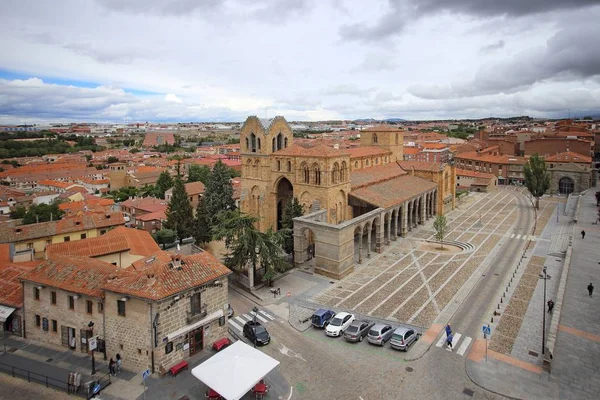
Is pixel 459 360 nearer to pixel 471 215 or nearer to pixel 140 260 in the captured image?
pixel 140 260

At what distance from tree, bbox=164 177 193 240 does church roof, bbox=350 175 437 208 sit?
19935 millimetres

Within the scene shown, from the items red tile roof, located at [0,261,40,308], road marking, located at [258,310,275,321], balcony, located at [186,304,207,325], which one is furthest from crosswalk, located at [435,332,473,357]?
red tile roof, located at [0,261,40,308]

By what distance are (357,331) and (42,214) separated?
2025 inches

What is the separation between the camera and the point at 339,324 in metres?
27.3

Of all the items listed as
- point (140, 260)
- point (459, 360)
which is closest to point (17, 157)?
point (140, 260)

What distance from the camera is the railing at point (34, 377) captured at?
70.7 ft

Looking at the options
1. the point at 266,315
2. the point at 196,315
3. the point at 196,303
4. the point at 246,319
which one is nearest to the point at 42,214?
the point at 246,319

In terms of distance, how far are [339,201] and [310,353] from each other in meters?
23.3

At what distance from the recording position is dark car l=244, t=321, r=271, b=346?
2581 centimetres

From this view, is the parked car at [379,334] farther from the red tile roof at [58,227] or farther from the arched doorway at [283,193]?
the red tile roof at [58,227]

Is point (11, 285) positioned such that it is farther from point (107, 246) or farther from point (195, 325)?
point (195, 325)

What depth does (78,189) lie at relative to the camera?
287 feet

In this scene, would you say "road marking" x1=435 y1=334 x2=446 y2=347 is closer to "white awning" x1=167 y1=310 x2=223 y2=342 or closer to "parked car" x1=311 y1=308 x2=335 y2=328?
"parked car" x1=311 y1=308 x2=335 y2=328

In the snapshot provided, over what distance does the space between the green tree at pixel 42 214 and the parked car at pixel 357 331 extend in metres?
46.2
